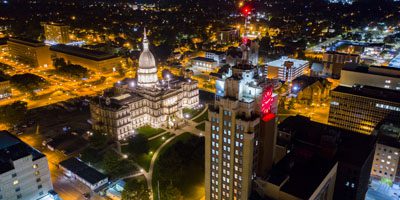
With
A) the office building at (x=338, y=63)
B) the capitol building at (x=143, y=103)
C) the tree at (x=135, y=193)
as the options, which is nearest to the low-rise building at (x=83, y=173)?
the tree at (x=135, y=193)

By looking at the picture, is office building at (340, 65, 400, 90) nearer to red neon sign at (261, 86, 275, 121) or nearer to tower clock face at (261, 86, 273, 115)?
red neon sign at (261, 86, 275, 121)

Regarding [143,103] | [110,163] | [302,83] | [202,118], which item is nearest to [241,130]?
[110,163]

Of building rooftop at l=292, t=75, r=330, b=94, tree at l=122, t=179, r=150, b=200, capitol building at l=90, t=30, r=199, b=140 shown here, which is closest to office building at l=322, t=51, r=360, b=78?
building rooftop at l=292, t=75, r=330, b=94

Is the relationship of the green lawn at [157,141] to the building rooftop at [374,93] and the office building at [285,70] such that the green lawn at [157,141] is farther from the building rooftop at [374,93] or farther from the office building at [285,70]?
the office building at [285,70]

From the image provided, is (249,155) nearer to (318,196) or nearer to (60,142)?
(318,196)

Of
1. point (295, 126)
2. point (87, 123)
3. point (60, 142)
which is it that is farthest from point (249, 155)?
point (87, 123)

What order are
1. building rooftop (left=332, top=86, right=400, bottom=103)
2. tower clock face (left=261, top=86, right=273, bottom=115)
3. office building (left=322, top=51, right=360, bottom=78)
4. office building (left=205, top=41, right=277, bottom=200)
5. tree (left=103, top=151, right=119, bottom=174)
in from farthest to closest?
office building (left=322, top=51, right=360, bottom=78)
building rooftop (left=332, top=86, right=400, bottom=103)
tree (left=103, top=151, right=119, bottom=174)
tower clock face (left=261, top=86, right=273, bottom=115)
office building (left=205, top=41, right=277, bottom=200)

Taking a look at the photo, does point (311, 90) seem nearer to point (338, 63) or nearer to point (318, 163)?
point (338, 63)
